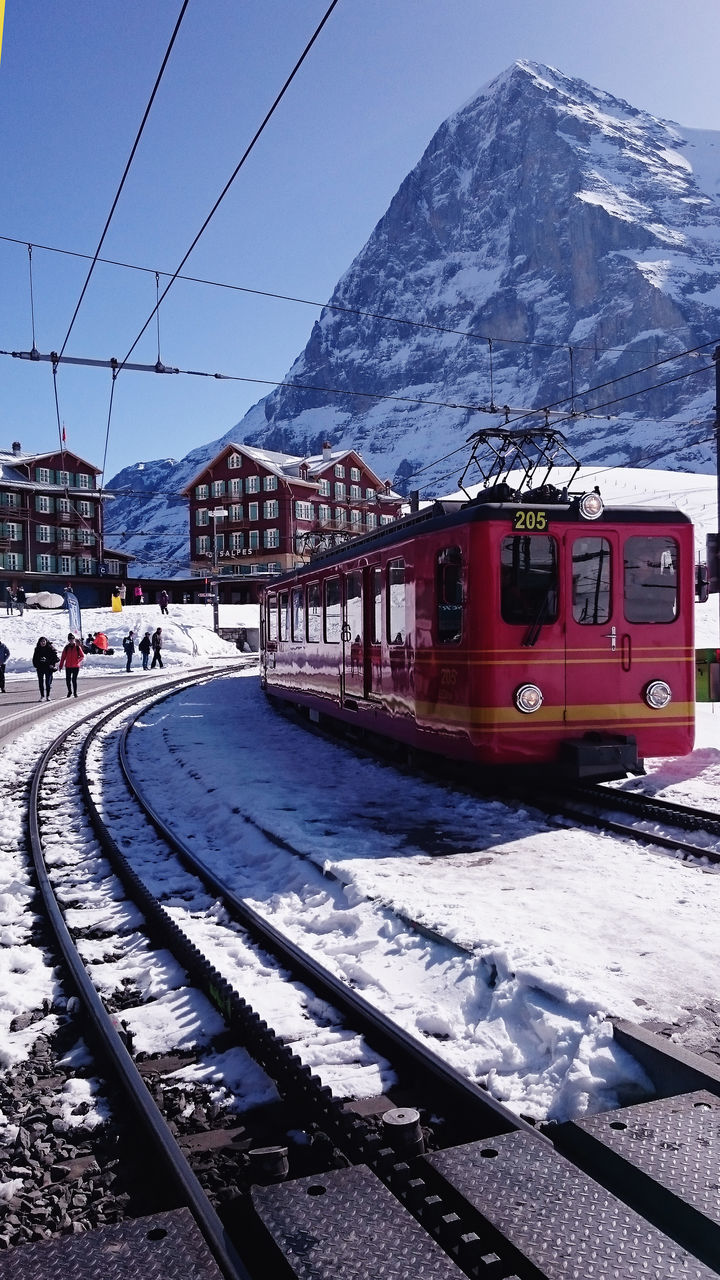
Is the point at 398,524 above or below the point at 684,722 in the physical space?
above

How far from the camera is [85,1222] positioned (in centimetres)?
293

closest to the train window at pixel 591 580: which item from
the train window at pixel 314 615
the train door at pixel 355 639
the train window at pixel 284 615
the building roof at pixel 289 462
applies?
the train door at pixel 355 639

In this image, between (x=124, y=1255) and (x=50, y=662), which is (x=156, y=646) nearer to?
(x=50, y=662)

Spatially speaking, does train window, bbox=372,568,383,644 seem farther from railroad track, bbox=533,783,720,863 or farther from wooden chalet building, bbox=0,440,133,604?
wooden chalet building, bbox=0,440,133,604

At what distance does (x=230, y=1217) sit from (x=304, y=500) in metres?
68.3

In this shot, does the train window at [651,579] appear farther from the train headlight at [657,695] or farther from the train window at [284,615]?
the train window at [284,615]

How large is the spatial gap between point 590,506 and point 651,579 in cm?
117

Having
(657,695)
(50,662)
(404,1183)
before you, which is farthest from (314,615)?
(404,1183)

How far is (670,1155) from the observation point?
2938 millimetres

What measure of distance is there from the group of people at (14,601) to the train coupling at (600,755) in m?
42.7

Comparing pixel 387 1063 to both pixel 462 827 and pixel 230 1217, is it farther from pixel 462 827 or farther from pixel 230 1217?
pixel 462 827

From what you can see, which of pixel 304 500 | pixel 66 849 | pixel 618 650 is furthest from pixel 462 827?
pixel 304 500

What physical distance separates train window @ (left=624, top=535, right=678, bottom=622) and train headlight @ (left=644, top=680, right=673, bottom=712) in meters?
0.68

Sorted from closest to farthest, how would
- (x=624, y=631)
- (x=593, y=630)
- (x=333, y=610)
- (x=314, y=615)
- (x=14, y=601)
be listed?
(x=593, y=630), (x=624, y=631), (x=333, y=610), (x=314, y=615), (x=14, y=601)
